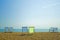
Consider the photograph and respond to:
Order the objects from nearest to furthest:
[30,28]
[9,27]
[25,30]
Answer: [30,28], [25,30], [9,27]

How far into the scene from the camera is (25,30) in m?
29.1

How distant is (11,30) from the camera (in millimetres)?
31188

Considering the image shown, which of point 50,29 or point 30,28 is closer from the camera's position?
point 30,28

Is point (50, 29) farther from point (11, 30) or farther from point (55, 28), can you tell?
point (11, 30)

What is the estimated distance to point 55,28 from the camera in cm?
3166

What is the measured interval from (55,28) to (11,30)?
9769 millimetres

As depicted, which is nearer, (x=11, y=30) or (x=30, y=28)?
(x=30, y=28)

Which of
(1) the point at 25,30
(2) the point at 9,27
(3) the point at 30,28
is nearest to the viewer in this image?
(3) the point at 30,28

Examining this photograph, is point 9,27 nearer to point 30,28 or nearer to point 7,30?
point 7,30

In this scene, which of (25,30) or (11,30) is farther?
(11,30)

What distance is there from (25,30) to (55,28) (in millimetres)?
7086

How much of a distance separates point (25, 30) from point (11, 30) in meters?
3.77

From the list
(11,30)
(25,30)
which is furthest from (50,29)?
(11,30)

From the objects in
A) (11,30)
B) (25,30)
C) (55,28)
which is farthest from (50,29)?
(11,30)
